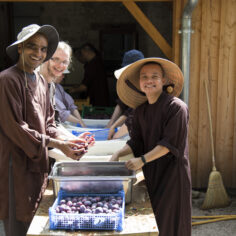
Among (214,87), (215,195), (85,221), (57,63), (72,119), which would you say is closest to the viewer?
(85,221)

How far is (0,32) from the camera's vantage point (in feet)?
31.8

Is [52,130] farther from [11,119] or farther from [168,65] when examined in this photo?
[168,65]

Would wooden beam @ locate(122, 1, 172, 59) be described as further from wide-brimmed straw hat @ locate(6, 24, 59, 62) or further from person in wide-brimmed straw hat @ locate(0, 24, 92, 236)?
person in wide-brimmed straw hat @ locate(0, 24, 92, 236)

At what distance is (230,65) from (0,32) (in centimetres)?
705

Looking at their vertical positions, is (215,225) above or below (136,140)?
below

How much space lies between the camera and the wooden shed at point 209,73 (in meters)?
4.54

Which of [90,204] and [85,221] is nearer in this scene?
[85,221]

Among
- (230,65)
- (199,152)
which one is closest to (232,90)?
(230,65)

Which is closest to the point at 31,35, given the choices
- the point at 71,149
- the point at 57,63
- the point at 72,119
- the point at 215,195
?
the point at 71,149

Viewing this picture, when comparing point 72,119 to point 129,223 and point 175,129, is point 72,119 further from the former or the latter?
point 129,223

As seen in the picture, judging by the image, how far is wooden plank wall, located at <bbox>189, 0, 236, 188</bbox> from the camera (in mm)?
4551

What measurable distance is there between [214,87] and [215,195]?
4.60ft

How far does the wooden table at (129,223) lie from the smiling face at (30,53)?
0.94m

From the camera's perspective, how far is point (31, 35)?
94.4 inches
